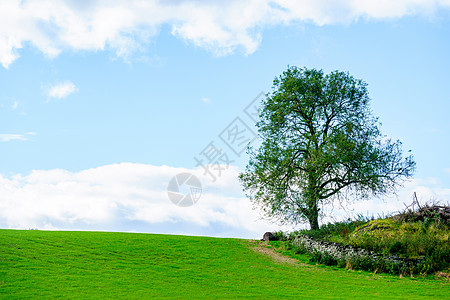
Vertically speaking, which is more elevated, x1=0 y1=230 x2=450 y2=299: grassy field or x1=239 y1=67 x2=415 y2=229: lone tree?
x1=239 y1=67 x2=415 y2=229: lone tree

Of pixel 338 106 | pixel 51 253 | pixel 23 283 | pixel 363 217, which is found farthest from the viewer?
pixel 338 106

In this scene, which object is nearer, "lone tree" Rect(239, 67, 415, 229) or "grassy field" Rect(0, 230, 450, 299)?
"grassy field" Rect(0, 230, 450, 299)

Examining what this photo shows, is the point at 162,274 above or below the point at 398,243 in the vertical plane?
below

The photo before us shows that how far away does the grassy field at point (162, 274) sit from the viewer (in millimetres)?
13398

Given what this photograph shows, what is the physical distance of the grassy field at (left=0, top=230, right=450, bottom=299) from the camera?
13.4m

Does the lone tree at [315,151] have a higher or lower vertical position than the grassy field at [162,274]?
higher

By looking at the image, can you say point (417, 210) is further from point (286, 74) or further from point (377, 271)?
point (286, 74)

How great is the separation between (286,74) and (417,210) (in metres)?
12.5

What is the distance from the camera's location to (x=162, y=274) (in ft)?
53.4

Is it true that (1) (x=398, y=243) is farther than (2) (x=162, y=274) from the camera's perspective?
Yes

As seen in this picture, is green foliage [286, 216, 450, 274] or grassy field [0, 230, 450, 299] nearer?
grassy field [0, 230, 450, 299]

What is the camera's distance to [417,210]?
23.2 metres

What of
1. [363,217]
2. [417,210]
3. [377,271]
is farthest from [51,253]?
[417,210]

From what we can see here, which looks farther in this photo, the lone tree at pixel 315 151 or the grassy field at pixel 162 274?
the lone tree at pixel 315 151
